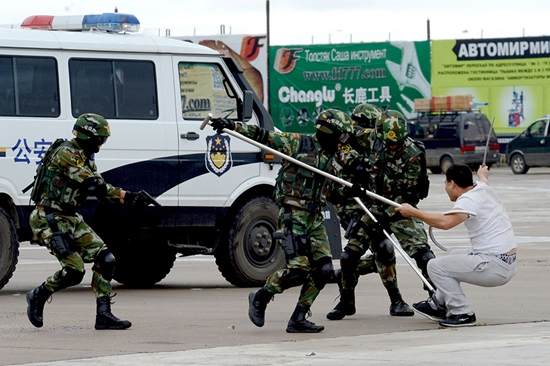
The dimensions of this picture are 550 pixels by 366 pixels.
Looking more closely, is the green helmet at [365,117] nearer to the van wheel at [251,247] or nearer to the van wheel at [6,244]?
the van wheel at [251,247]

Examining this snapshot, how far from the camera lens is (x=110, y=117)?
12.3m

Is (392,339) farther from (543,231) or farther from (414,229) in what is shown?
(543,231)

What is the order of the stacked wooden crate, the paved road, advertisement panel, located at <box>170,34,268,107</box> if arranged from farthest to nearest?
advertisement panel, located at <box>170,34,268,107</box> < the stacked wooden crate < the paved road

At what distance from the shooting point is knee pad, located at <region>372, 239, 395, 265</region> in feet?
33.8

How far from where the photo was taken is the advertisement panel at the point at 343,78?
55.2 m

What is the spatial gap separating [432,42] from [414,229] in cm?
4595

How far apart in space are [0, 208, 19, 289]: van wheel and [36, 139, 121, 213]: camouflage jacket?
2.24 metres

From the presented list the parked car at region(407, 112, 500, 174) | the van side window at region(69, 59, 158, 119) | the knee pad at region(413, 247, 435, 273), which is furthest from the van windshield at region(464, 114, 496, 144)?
the knee pad at region(413, 247, 435, 273)

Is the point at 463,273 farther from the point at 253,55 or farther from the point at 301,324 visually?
the point at 253,55

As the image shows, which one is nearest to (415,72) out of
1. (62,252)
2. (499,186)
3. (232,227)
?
(499,186)

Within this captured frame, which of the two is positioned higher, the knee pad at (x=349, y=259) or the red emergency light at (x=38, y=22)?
the red emergency light at (x=38, y=22)

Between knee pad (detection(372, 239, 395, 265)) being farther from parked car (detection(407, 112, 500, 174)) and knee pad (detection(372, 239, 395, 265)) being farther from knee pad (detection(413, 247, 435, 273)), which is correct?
parked car (detection(407, 112, 500, 174))

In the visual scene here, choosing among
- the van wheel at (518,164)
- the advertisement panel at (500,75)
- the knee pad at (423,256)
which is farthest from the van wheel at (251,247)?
the advertisement panel at (500,75)

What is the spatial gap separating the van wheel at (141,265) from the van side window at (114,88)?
162cm
